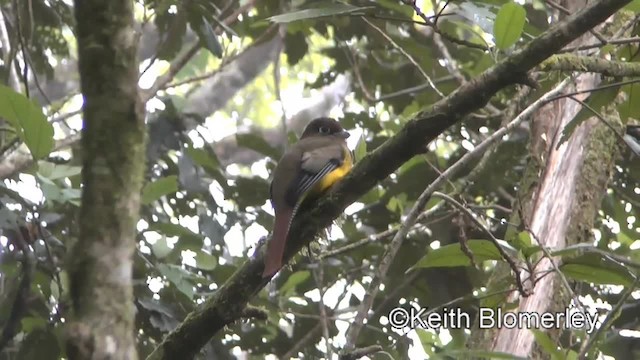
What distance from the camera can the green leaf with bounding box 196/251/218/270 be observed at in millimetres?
4398

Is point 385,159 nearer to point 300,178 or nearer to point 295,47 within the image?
point 300,178

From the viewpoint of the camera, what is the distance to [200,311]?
120 inches

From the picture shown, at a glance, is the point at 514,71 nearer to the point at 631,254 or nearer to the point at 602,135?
the point at 631,254

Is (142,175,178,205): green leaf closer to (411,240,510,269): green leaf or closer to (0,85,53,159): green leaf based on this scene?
(0,85,53,159): green leaf

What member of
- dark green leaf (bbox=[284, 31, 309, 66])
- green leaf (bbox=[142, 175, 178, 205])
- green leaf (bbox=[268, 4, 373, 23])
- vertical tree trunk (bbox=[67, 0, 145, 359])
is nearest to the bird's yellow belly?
green leaf (bbox=[142, 175, 178, 205])

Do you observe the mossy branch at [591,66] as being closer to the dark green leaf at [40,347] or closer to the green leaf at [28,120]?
the green leaf at [28,120]

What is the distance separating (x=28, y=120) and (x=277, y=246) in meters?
0.79

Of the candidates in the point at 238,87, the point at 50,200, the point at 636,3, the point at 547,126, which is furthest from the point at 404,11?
the point at 238,87

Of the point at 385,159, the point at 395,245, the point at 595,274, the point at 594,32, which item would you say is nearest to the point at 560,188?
the point at 594,32

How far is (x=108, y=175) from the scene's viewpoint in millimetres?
2062

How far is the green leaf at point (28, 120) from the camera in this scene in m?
2.81

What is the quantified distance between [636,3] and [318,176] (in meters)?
1.24

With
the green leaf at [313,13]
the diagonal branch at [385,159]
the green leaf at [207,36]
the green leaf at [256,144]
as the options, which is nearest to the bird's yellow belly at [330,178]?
the diagonal branch at [385,159]

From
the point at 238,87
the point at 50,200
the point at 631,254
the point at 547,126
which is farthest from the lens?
the point at 238,87
